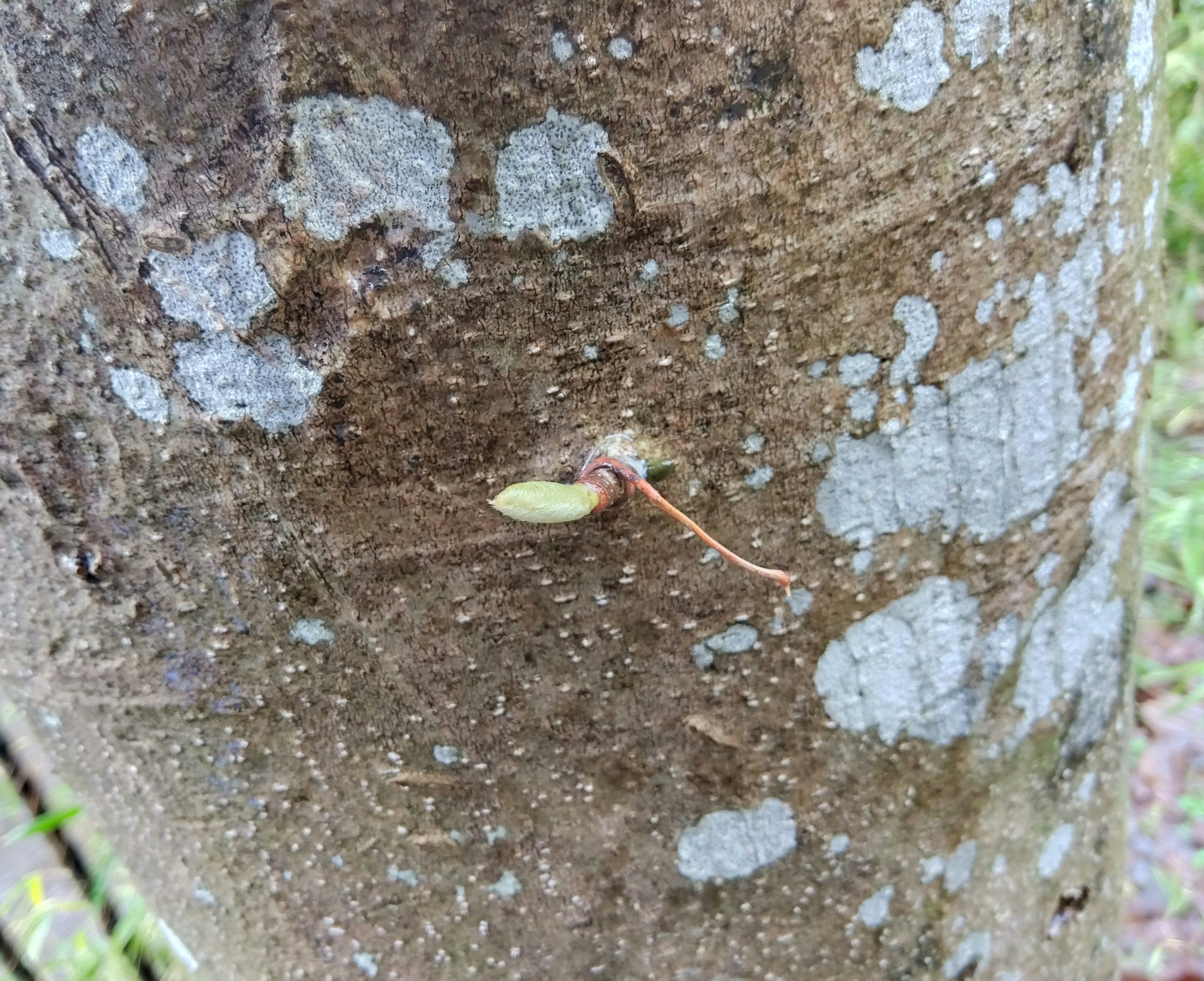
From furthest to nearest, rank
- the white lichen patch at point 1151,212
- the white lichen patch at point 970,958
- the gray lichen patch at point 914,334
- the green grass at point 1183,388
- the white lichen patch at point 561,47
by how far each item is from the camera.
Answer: the green grass at point 1183,388
the white lichen patch at point 970,958
the white lichen patch at point 1151,212
the gray lichen patch at point 914,334
the white lichen patch at point 561,47

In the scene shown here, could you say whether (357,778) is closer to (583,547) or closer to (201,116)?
(583,547)

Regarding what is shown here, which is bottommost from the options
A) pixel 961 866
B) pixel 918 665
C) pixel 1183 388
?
pixel 1183 388

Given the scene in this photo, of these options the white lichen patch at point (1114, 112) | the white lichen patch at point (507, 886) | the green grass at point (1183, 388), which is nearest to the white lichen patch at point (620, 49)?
the white lichen patch at point (1114, 112)

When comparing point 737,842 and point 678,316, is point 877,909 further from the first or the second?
point 678,316

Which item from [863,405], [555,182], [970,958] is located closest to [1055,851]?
[970,958]

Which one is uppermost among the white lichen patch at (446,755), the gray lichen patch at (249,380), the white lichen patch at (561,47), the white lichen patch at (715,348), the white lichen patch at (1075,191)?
the white lichen patch at (561,47)

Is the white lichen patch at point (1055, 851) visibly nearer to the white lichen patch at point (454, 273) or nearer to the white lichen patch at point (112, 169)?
the white lichen patch at point (454, 273)
